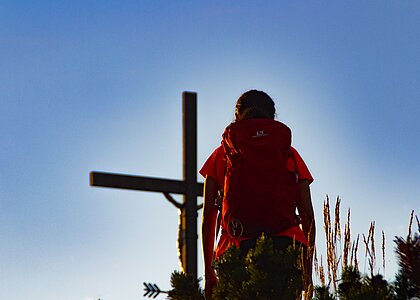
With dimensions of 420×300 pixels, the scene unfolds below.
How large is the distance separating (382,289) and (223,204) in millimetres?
1738

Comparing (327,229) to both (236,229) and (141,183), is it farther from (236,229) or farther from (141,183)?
(141,183)

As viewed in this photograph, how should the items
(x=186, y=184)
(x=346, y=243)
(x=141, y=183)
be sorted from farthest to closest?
(x=186, y=184)
(x=141, y=183)
(x=346, y=243)

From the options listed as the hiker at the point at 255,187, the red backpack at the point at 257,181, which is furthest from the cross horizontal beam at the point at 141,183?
the red backpack at the point at 257,181

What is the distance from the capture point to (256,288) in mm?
3172

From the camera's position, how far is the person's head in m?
5.01

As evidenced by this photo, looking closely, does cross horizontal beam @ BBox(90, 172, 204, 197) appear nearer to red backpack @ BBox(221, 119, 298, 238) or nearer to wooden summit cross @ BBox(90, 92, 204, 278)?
wooden summit cross @ BBox(90, 92, 204, 278)

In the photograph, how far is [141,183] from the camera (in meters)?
9.45

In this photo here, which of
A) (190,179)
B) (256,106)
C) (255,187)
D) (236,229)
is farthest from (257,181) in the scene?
(190,179)

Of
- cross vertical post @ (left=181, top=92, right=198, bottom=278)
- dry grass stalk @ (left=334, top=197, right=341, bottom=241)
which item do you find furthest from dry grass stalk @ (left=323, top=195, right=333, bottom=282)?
cross vertical post @ (left=181, top=92, right=198, bottom=278)

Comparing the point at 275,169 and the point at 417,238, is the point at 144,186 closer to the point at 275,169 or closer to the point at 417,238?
the point at 275,169

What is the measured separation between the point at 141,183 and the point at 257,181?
4804 millimetres

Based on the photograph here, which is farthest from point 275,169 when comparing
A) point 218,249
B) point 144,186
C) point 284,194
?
point 144,186

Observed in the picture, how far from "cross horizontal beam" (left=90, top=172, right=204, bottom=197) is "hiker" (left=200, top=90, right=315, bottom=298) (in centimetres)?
421

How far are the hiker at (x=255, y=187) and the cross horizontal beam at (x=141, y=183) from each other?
4206 millimetres
